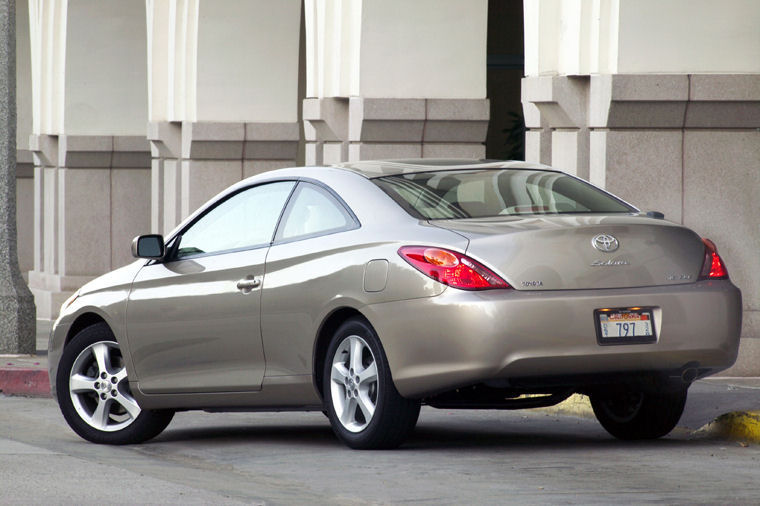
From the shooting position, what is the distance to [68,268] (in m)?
24.3

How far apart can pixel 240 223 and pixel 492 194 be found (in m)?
1.46

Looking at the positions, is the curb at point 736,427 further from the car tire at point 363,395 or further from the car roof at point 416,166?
the car tire at point 363,395

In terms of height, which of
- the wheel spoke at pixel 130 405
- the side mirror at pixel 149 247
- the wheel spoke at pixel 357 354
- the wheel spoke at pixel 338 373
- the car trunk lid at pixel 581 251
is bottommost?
the wheel spoke at pixel 130 405

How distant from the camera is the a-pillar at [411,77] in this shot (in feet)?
50.1

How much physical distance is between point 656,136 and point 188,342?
174 inches

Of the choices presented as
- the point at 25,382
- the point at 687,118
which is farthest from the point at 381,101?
the point at 25,382

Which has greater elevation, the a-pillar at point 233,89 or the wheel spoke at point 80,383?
the a-pillar at point 233,89

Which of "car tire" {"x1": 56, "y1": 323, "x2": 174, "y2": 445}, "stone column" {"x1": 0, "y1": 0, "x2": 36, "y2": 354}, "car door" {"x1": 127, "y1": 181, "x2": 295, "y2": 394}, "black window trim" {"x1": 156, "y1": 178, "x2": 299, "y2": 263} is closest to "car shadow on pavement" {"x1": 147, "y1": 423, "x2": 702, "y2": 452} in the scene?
"car tire" {"x1": 56, "y1": 323, "x2": 174, "y2": 445}

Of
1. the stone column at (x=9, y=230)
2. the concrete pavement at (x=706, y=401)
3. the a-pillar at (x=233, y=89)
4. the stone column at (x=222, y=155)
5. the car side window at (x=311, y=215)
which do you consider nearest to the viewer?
the car side window at (x=311, y=215)

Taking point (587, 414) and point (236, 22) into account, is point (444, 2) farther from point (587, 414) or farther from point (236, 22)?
point (587, 414)

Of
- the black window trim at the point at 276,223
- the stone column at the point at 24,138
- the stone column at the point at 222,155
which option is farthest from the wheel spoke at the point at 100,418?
the stone column at the point at 24,138

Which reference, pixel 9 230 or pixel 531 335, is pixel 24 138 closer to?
pixel 9 230

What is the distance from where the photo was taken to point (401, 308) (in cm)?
764

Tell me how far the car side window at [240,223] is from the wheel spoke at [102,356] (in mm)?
706
